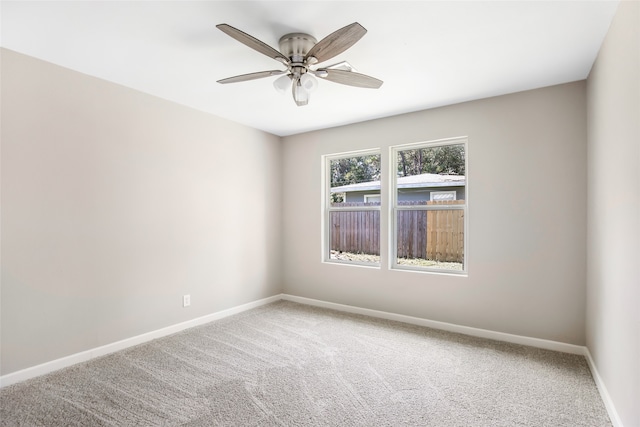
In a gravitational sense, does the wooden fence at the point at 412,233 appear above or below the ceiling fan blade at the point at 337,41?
below

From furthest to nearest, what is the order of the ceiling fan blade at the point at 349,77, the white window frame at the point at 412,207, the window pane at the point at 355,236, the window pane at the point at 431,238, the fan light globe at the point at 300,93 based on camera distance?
the window pane at the point at 355,236 < the window pane at the point at 431,238 < the white window frame at the point at 412,207 < the fan light globe at the point at 300,93 < the ceiling fan blade at the point at 349,77

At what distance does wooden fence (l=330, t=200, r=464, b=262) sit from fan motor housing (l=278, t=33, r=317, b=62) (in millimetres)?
2323

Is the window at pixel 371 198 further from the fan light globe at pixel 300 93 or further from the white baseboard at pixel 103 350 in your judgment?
the white baseboard at pixel 103 350

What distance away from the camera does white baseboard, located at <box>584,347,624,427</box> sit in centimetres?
193

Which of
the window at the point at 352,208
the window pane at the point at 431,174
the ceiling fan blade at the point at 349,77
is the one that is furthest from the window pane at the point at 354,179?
the ceiling fan blade at the point at 349,77

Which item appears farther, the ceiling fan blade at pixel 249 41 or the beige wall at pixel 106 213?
the beige wall at pixel 106 213

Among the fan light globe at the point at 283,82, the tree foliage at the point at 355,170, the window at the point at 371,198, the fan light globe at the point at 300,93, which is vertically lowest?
the window at the point at 371,198

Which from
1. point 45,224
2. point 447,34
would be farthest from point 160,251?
point 447,34

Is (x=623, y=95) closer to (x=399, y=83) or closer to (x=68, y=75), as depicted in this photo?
(x=399, y=83)

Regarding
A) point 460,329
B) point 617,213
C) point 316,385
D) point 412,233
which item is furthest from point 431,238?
point 316,385

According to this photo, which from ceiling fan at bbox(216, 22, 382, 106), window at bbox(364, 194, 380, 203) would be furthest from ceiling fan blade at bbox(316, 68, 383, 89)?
window at bbox(364, 194, 380, 203)

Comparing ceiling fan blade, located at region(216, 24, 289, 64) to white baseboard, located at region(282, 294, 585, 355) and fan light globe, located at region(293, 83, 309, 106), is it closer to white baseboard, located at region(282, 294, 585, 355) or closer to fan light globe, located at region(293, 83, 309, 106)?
fan light globe, located at region(293, 83, 309, 106)

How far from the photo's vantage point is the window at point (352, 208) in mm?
4254

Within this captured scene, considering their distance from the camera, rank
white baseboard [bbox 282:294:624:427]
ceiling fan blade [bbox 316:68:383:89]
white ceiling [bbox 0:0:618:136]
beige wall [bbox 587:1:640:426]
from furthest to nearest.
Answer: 1. ceiling fan blade [bbox 316:68:383:89]
2. white baseboard [bbox 282:294:624:427]
3. white ceiling [bbox 0:0:618:136]
4. beige wall [bbox 587:1:640:426]
